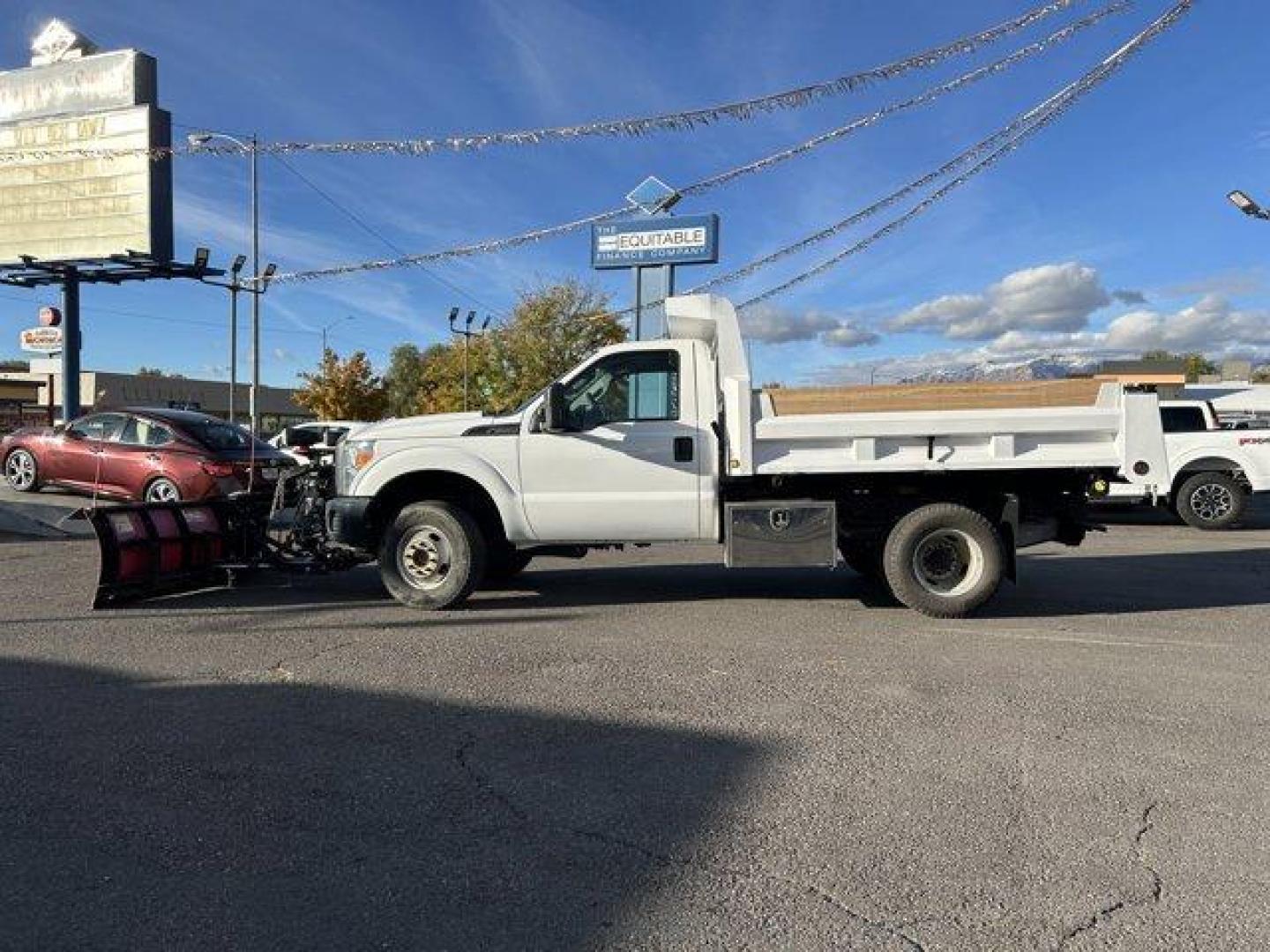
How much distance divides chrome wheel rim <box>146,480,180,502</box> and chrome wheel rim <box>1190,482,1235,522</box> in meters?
14.5

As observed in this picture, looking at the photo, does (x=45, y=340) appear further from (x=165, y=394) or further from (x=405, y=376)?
(x=405, y=376)

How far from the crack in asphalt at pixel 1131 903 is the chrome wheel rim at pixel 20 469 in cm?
1452

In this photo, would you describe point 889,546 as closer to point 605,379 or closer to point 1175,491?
point 605,379

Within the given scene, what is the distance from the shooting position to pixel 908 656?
6129 millimetres

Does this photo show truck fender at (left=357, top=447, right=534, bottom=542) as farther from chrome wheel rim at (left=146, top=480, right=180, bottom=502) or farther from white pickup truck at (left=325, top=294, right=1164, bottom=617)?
chrome wheel rim at (left=146, top=480, right=180, bottom=502)

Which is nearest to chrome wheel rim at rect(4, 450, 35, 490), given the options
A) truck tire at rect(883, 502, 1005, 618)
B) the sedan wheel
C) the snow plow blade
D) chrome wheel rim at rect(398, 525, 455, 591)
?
the sedan wheel

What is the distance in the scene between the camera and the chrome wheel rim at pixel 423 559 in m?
7.57

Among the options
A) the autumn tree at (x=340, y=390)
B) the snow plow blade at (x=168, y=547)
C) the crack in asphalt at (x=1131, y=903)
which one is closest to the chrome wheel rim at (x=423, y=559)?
the snow plow blade at (x=168, y=547)

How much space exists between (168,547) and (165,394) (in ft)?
224

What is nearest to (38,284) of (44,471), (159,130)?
(159,130)

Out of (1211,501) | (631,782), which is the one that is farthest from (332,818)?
(1211,501)

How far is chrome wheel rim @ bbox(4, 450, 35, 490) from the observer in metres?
13.3

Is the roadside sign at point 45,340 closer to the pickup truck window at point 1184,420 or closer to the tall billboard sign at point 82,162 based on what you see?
the tall billboard sign at point 82,162

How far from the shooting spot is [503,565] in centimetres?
874
